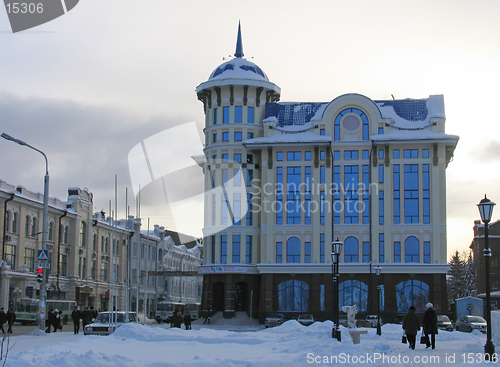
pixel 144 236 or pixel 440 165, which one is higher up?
pixel 440 165

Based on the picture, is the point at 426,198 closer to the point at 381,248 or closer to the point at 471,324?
the point at 381,248

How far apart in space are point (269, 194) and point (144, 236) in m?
29.8

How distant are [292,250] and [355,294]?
688 cm

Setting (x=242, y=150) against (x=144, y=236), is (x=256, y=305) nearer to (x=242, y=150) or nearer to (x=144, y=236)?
(x=242, y=150)

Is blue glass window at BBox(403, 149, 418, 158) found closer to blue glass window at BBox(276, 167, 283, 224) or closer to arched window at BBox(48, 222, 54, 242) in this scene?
blue glass window at BBox(276, 167, 283, 224)

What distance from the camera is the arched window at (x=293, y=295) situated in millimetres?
62906

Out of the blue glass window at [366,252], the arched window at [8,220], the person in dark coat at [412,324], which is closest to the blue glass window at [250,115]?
the blue glass window at [366,252]

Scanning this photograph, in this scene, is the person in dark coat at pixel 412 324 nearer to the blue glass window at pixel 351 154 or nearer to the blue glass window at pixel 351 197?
the blue glass window at pixel 351 197

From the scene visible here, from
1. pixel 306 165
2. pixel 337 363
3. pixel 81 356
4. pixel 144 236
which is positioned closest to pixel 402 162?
pixel 306 165

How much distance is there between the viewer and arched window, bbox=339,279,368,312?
61.8 m

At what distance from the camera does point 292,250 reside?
63.6 meters

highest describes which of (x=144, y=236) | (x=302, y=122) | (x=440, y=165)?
(x=302, y=122)

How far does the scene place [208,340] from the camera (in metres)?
25.2

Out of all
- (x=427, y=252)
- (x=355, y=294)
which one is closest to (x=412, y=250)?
(x=427, y=252)
